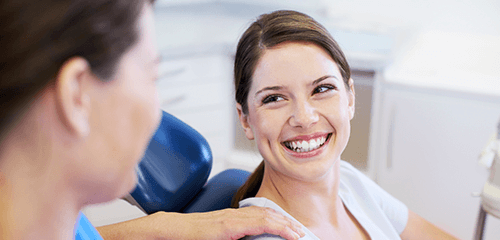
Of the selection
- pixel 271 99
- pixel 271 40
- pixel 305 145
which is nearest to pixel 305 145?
pixel 305 145

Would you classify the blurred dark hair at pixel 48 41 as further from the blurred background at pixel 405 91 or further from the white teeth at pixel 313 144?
the blurred background at pixel 405 91

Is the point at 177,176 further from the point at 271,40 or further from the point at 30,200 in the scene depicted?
the point at 30,200

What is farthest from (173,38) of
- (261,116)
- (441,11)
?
(261,116)

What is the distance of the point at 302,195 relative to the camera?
1.01 metres

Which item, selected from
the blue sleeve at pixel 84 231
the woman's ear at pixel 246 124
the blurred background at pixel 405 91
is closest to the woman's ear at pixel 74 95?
the blue sleeve at pixel 84 231

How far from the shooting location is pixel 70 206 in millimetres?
454

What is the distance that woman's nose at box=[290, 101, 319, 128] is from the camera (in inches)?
35.9

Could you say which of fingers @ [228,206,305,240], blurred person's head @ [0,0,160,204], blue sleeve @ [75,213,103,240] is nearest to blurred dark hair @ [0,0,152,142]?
blurred person's head @ [0,0,160,204]

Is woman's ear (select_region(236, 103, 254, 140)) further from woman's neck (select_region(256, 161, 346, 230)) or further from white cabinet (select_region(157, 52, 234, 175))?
white cabinet (select_region(157, 52, 234, 175))

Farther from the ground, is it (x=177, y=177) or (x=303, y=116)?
(x=303, y=116)

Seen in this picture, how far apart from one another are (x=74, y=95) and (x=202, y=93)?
6.65ft

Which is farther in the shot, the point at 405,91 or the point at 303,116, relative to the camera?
the point at 405,91

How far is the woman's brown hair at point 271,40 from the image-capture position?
0.95 m

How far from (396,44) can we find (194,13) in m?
1.31
